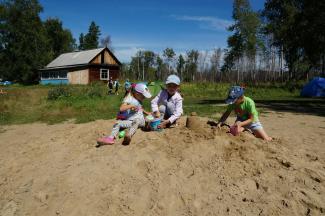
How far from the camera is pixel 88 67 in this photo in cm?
3344

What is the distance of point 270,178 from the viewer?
3.45 m

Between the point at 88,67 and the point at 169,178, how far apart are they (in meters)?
31.5

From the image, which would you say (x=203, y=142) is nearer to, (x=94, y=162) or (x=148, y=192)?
(x=148, y=192)

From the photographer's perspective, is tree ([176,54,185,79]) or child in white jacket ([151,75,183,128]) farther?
tree ([176,54,185,79])

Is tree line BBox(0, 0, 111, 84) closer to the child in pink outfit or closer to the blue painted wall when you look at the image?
the blue painted wall

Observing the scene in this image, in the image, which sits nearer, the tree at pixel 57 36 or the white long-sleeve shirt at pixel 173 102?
the white long-sleeve shirt at pixel 173 102

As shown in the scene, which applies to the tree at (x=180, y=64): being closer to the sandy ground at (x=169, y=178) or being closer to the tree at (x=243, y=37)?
the tree at (x=243, y=37)

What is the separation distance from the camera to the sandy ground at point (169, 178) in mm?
3148

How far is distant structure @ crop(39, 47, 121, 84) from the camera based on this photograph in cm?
3372

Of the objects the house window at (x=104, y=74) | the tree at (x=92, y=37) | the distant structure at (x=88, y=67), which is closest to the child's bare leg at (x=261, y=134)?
the distant structure at (x=88, y=67)

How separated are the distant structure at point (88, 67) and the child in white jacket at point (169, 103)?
1138 inches

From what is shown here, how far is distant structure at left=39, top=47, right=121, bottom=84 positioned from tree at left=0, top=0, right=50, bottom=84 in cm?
883

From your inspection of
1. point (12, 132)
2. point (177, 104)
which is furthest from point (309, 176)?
point (12, 132)

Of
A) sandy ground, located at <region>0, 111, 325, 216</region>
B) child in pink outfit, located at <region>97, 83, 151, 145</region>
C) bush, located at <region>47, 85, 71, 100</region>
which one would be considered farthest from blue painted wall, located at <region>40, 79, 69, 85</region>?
sandy ground, located at <region>0, 111, 325, 216</region>
